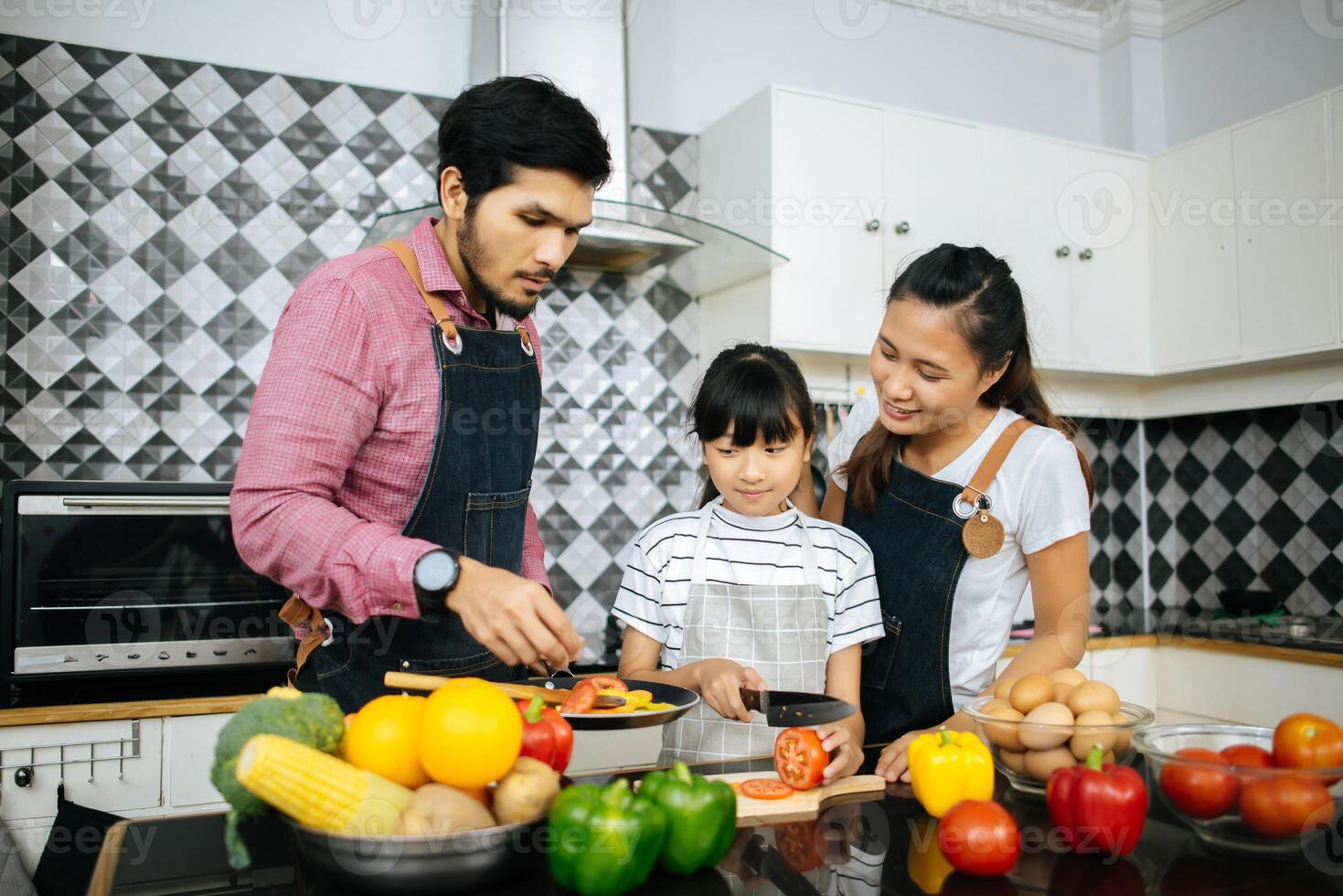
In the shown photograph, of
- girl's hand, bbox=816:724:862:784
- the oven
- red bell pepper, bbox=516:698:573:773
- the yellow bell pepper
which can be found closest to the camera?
red bell pepper, bbox=516:698:573:773

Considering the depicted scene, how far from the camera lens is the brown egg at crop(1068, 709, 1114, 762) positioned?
3.27 feet

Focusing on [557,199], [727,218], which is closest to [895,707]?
[557,199]

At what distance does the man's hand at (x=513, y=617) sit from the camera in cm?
99

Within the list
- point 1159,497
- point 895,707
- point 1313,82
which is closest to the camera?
point 895,707

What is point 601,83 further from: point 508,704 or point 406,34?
point 508,704

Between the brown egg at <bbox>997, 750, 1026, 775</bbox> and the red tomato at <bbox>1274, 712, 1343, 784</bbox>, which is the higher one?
the red tomato at <bbox>1274, 712, 1343, 784</bbox>

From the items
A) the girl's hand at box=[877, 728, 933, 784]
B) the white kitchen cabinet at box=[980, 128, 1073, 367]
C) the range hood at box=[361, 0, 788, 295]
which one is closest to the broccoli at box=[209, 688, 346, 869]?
the girl's hand at box=[877, 728, 933, 784]

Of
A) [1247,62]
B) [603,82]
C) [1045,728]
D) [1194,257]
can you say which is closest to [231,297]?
[603,82]

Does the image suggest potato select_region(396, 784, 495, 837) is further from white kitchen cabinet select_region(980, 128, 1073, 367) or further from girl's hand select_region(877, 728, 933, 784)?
white kitchen cabinet select_region(980, 128, 1073, 367)

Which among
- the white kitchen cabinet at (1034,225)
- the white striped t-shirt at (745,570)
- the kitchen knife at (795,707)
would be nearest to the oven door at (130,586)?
the white striped t-shirt at (745,570)

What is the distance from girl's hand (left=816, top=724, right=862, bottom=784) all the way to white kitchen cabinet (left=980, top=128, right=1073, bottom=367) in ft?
7.42

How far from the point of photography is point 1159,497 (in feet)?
12.2

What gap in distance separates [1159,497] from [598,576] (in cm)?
215

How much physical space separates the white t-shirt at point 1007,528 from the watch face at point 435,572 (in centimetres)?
84
